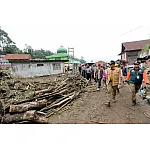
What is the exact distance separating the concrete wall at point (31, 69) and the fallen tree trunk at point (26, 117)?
9946mm

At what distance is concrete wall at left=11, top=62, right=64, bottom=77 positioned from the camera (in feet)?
40.6

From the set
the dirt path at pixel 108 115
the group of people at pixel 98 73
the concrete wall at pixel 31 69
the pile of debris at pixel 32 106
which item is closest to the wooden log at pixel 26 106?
the pile of debris at pixel 32 106

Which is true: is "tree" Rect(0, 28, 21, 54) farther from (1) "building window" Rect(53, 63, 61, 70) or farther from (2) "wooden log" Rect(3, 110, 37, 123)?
(2) "wooden log" Rect(3, 110, 37, 123)

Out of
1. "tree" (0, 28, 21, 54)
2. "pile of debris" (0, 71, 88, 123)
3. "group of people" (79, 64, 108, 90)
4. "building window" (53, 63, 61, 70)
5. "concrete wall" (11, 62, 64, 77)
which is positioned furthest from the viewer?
"tree" (0, 28, 21, 54)

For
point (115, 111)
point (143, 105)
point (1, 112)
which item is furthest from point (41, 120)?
point (143, 105)

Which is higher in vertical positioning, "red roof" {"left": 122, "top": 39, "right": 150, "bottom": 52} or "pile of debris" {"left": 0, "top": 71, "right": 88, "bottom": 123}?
"red roof" {"left": 122, "top": 39, "right": 150, "bottom": 52}

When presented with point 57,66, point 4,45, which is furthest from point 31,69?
point 4,45

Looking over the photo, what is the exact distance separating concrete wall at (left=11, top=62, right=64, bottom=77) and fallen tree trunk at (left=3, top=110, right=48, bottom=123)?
9946 millimetres

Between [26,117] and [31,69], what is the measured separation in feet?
36.1

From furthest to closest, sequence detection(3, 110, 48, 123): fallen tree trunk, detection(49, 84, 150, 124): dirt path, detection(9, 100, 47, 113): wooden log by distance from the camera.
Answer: detection(9, 100, 47, 113): wooden log → detection(3, 110, 48, 123): fallen tree trunk → detection(49, 84, 150, 124): dirt path

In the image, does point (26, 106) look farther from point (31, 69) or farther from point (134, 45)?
point (134, 45)

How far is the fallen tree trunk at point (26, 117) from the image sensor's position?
9.30ft

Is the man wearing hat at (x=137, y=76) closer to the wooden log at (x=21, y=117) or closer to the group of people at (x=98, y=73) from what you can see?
the group of people at (x=98, y=73)

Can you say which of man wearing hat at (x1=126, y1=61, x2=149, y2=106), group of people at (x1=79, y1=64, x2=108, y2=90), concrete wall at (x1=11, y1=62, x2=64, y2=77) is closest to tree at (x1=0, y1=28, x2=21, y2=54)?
concrete wall at (x1=11, y1=62, x2=64, y2=77)
